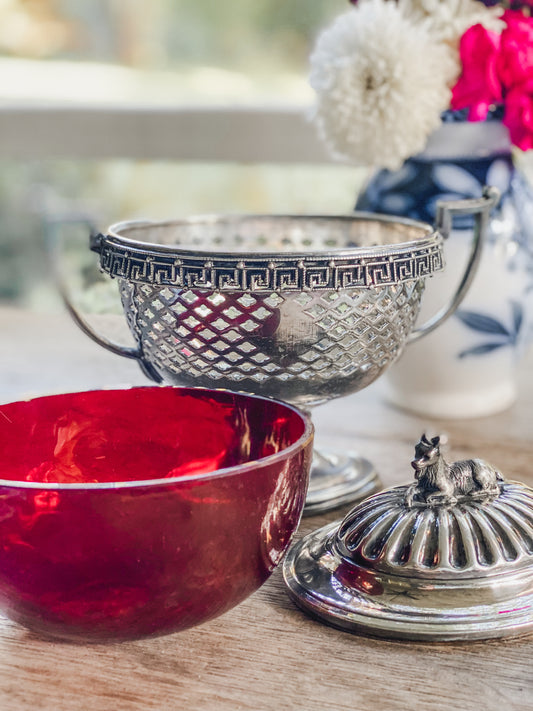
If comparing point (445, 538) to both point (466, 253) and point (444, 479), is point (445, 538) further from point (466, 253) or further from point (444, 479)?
point (466, 253)

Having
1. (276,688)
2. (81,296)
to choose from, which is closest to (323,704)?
(276,688)

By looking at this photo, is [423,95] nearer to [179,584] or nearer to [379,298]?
[379,298]

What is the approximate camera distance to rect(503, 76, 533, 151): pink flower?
0.63m

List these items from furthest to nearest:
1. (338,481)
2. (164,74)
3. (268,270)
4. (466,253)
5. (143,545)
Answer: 1. (164,74)
2. (466,253)
3. (338,481)
4. (268,270)
5. (143,545)

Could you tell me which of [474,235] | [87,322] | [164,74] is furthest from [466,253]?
[164,74]

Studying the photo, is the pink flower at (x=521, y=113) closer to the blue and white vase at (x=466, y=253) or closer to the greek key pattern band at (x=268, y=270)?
the blue and white vase at (x=466, y=253)

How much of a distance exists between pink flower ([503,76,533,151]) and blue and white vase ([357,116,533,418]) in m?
0.03

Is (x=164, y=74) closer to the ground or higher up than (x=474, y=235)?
higher up

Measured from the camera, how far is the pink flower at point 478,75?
0.61 m

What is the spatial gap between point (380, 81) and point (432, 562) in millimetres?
360

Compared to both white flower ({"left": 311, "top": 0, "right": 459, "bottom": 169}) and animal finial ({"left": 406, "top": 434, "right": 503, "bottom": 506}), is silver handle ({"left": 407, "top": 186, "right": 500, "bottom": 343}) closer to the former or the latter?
white flower ({"left": 311, "top": 0, "right": 459, "bottom": 169})

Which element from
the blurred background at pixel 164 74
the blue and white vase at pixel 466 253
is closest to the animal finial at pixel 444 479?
the blue and white vase at pixel 466 253

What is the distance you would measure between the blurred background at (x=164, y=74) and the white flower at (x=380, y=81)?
1.39m

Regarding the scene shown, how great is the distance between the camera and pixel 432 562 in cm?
38
